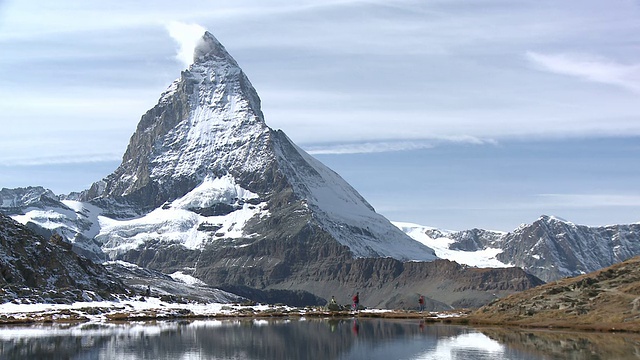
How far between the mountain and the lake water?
612cm

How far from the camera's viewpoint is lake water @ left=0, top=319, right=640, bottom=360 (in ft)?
292

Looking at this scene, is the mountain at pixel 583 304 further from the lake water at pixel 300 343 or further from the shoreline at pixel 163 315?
the lake water at pixel 300 343

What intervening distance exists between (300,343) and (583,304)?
4297 cm

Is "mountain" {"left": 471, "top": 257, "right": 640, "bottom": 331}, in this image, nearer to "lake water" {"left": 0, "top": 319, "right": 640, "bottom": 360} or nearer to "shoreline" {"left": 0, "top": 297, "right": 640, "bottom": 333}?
"shoreline" {"left": 0, "top": 297, "right": 640, "bottom": 333}

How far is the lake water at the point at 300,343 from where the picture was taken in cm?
8888

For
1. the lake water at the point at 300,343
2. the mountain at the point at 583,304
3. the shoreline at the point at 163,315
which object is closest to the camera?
the lake water at the point at 300,343

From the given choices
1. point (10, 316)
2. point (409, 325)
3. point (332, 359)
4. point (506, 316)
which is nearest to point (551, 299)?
point (506, 316)

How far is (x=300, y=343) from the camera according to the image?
102 meters

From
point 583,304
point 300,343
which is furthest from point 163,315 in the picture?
point 583,304

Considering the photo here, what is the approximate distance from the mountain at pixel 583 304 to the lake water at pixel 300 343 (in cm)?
612

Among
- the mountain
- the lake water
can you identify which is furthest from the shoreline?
the lake water

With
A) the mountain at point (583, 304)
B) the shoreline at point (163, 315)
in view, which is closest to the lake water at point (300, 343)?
the shoreline at point (163, 315)

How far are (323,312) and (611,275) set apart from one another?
5800cm

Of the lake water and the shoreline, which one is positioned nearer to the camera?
the lake water
